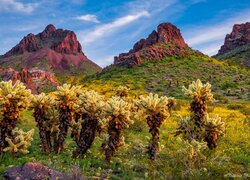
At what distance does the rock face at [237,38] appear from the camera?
151 metres

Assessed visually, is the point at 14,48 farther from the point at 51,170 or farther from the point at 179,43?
the point at 51,170

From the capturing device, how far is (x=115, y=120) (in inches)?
543

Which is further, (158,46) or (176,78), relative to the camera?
(158,46)

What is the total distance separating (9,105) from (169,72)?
61.1m

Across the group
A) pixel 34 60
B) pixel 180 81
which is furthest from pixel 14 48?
pixel 180 81

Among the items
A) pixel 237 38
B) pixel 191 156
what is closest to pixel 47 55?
pixel 237 38

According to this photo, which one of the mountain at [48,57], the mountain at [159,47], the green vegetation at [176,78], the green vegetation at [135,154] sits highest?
the mountain at [48,57]

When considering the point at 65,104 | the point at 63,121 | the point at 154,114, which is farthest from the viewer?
the point at 63,121

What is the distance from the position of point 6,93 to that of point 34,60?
15661cm

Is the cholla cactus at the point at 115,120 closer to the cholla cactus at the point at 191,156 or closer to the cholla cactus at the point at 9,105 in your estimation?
the cholla cactus at the point at 191,156

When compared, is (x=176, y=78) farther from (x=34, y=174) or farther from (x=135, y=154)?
(x=34, y=174)

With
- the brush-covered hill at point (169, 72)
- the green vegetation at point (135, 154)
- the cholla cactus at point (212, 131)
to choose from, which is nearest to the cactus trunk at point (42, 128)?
the green vegetation at point (135, 154)

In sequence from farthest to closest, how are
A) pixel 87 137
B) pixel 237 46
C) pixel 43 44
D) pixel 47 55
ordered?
pixel 43 44 < pixel 47 55 < pixel 237 46 < pixel 87 137

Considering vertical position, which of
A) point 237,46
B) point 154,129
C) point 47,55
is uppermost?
point 47,55
